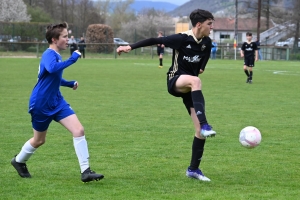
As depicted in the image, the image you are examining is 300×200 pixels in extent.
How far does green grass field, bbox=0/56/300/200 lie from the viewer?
244 inches

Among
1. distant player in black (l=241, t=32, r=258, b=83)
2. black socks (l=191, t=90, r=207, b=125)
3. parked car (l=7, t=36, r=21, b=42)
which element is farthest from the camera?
Result: parked car (l=7, t=36, r=21, b=42)

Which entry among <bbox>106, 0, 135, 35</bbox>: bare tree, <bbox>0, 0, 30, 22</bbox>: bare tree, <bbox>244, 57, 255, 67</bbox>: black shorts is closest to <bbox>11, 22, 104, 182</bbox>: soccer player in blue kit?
<bbox>244, 57, 255, 67</bbox>: black shorts

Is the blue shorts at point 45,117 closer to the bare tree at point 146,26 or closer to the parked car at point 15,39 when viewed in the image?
the parked car at point 15,39

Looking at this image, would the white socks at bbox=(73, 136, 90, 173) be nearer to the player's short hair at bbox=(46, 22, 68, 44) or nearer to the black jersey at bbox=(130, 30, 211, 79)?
the player's short hair at bbox=(46, 22, 68, 44)

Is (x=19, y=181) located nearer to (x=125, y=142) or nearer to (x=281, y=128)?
(x=125, y=142)

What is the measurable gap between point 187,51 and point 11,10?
6003 cm

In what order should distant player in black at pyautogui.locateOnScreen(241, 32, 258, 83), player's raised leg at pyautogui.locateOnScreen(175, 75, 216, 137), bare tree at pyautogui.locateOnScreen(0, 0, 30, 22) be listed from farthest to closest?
bare tree at pyautogui.locateOnScreen(0, 0, 30, 22) → distant player in black at pyautogui.locateOnScreen(241, 32, 258, 83) → player's raised leg at pyautogui.locateOnScreen(175, 75, 216, 137)

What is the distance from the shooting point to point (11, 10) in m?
64.0

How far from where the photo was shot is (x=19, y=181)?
659cm

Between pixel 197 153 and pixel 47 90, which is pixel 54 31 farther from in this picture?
pixel 197 153

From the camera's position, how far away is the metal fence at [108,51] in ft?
147

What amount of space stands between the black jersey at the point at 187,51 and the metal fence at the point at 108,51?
36884mm

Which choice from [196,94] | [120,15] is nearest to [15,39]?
[196,94]

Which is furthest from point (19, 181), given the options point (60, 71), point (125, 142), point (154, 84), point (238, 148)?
point (154, 84)
